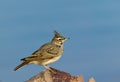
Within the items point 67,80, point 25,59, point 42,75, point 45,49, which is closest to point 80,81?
point 67,80

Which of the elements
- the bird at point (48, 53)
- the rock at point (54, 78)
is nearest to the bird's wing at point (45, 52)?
the bird at point (48, 53)

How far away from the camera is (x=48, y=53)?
13781 millimetres

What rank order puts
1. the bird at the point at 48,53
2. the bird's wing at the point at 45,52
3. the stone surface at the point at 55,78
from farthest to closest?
the bird's wing at the point at 45,52 → the bird at the point at 48,53 → the stone surface at the point at 55,78

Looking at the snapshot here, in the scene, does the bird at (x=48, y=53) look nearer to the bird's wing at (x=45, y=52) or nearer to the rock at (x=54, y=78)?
the bird's wing at (x=45, y=52)

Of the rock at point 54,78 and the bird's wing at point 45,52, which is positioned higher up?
the bird's wing at point 45,52

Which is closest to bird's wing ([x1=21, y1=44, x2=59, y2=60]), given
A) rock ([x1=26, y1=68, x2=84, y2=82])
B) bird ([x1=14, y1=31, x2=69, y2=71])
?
bird ([x1=14, y1=31, x2=69, y2=71])

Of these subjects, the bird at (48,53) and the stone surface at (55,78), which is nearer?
the stone surface at (55,78)

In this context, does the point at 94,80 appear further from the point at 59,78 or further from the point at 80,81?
the point at 59,78

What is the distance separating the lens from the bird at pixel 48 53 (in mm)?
12602

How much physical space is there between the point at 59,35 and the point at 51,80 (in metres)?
6.39

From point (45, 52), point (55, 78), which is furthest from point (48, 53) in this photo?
point (55, 78)

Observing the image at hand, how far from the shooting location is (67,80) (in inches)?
295

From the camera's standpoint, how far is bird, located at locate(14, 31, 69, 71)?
12.6 m

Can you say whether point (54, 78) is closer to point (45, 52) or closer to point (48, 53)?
point (45, 52)
